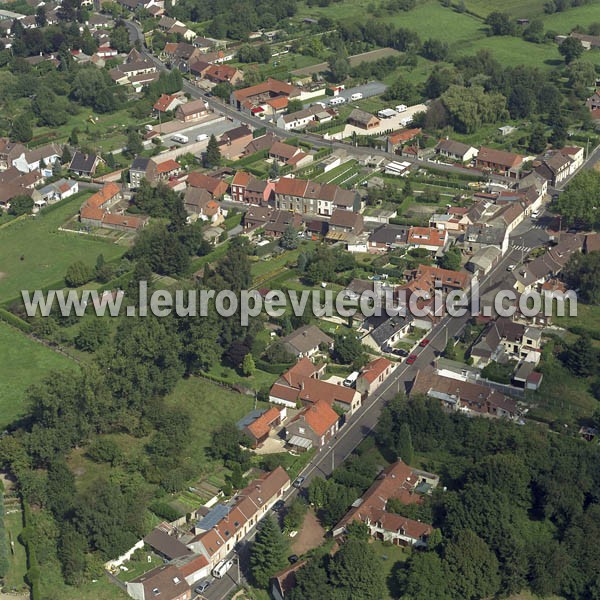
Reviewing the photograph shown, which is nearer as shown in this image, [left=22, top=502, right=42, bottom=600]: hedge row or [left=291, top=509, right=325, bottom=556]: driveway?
[left=22, top=502, right=42, bottom=600]: hedge row

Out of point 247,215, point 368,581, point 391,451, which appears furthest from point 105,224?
point 368,581

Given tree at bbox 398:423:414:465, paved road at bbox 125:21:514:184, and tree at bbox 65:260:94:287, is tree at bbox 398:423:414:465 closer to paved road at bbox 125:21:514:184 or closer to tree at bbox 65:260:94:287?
tree at bbox 65:260:94:287

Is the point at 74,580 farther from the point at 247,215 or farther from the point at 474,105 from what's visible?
the point at 474,105

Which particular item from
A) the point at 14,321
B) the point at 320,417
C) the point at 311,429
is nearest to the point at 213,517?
the point at 311,429

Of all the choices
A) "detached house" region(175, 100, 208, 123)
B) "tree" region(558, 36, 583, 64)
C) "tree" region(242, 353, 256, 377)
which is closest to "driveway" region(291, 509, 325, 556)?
"tree" region(242, 353, 256, 377)

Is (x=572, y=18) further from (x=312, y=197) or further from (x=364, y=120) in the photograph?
(x=312, y=197)
